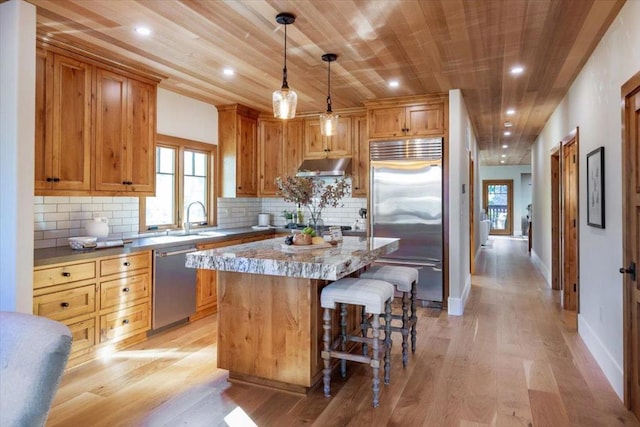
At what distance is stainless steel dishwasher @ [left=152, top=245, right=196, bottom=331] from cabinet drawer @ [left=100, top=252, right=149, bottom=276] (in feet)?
0.39

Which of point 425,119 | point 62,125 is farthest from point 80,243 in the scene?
point 425,119

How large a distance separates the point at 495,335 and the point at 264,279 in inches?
99.6

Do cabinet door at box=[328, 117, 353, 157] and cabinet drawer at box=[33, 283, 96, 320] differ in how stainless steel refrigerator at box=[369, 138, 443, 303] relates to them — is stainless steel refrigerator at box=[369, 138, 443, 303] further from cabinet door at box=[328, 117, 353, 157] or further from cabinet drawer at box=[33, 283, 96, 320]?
cabinet drawer at box=[33, 283, 96, 320]

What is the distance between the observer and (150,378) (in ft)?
9.61

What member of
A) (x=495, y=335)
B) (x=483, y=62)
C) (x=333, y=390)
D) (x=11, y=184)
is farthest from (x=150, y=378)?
(x=483, y=62)

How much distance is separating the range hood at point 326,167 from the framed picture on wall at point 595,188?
2.79 metres

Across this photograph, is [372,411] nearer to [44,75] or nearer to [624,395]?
[624,395]

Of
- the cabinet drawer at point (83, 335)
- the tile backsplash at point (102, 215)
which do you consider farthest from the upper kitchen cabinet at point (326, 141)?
the cabinet drawer at point (83, 335)

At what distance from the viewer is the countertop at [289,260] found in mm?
2303

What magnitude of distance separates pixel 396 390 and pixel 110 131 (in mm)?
3269

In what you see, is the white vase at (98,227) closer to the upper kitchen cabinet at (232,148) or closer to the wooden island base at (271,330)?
the wooden island base at (271,330)

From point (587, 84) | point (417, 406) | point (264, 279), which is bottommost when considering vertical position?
point (417, 406)

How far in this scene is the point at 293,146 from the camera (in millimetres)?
5934

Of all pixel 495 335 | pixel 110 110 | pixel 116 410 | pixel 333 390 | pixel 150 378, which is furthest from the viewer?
pixel 495 335
